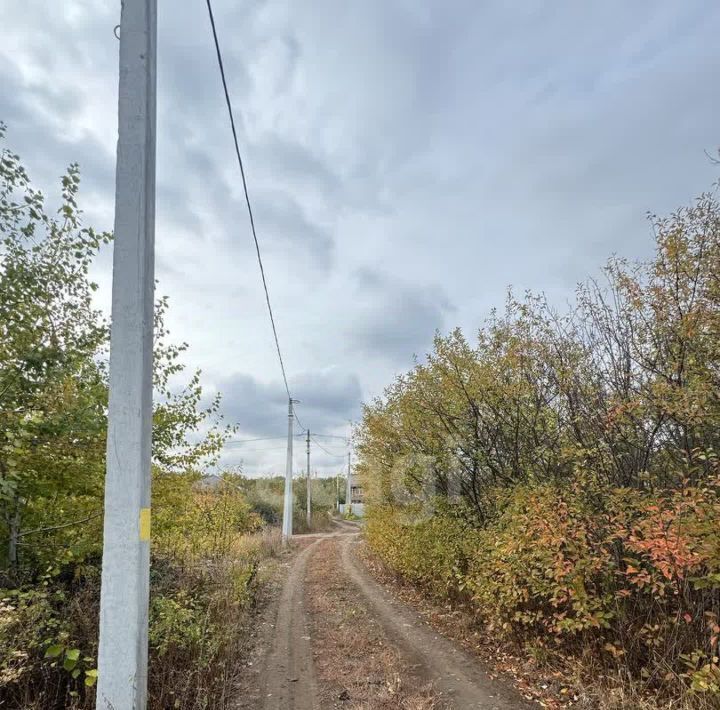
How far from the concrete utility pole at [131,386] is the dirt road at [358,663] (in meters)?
2.43

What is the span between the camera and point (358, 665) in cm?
560

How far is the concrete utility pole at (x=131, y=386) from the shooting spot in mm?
2922

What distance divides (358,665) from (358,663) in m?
0.08

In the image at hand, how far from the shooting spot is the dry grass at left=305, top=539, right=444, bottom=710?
4617mm

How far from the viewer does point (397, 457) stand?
433 inches

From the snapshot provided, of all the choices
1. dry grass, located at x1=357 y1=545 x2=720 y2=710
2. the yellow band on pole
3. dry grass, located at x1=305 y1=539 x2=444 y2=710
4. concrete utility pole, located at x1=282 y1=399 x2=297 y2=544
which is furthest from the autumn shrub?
concrete utility pole, located at x1=282 y1=399 x2=297 y2=544

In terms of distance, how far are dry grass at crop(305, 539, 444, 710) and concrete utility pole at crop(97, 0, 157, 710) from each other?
2.53 metres

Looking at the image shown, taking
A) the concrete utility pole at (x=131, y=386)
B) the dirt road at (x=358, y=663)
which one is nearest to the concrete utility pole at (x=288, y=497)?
the dirt road at (x=358, y=663)

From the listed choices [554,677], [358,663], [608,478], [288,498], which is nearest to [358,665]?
[358,663]

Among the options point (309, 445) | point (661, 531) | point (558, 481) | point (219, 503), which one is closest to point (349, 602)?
point (219, 503)

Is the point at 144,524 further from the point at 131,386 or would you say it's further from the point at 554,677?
the point at 554,677

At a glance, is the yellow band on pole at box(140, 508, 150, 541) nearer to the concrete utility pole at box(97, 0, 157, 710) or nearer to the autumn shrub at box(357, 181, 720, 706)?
the concrete utility pole at box(97, 0, 157, 710)

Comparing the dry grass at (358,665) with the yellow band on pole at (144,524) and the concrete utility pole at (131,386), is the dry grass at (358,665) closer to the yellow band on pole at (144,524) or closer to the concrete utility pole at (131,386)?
the concrete utility pole at (131,386)

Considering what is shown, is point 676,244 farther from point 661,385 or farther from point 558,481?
point 558,481
